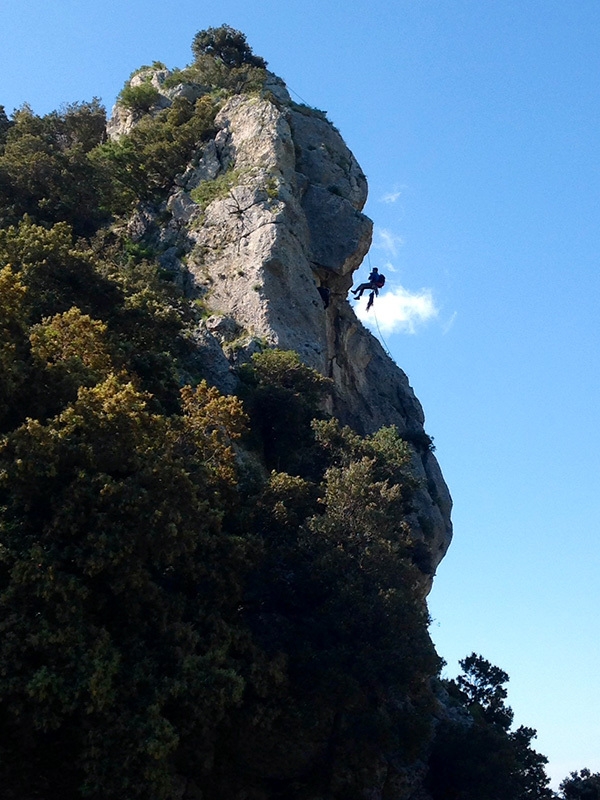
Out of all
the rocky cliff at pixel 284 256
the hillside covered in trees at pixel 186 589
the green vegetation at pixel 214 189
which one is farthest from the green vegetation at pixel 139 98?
the hillside covered in trees at pixel 186 589

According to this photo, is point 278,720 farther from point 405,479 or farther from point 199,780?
point 405,479

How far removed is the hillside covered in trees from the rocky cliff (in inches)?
217

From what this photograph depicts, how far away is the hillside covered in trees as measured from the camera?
51.0ft

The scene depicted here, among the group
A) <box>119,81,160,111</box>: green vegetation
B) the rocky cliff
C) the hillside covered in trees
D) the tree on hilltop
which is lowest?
the hillside covered in trees

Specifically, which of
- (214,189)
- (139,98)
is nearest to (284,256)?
(214,189)

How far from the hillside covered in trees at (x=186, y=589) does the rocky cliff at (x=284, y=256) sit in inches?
217

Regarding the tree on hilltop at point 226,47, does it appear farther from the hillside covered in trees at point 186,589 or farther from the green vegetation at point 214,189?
the hillside covered in trees at point 186,589

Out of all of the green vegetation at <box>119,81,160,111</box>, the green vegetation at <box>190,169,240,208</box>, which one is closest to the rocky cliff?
the green vegetation at <box>190,169,240,208</box>

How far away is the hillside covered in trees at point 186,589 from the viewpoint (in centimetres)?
1554

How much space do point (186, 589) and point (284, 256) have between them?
19.2 meters

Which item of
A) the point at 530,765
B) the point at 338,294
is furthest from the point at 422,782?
the point at 338,294

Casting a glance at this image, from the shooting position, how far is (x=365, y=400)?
40.0 metres

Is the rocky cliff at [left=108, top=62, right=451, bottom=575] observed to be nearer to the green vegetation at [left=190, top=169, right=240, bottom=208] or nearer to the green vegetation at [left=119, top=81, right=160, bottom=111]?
the green vegetation at [left=190, top=169, right=240, bottom=208]

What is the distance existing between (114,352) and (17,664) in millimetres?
9617
